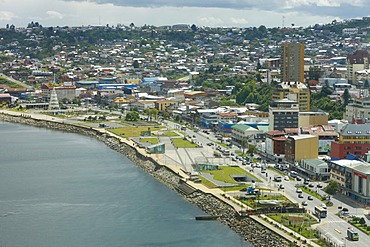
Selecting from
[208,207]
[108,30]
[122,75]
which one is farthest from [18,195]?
[108,30]

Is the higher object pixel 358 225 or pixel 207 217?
pixel 358 225

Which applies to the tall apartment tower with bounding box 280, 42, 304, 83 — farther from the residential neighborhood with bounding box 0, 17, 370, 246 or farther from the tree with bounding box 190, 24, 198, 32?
the tree with bounding box 190, 24, 198, 32

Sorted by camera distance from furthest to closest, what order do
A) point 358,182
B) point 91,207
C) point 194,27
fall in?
1. point 194,27
2. point 91,207
3. point 358,182

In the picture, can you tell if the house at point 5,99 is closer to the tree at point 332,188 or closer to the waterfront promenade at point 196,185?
the waterfront promenade at point 196,185

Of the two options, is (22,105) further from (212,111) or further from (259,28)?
(259,28)

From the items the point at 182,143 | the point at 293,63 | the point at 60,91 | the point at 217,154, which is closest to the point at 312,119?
the point at 182,143

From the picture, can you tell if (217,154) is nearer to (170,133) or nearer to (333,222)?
(170,133)
